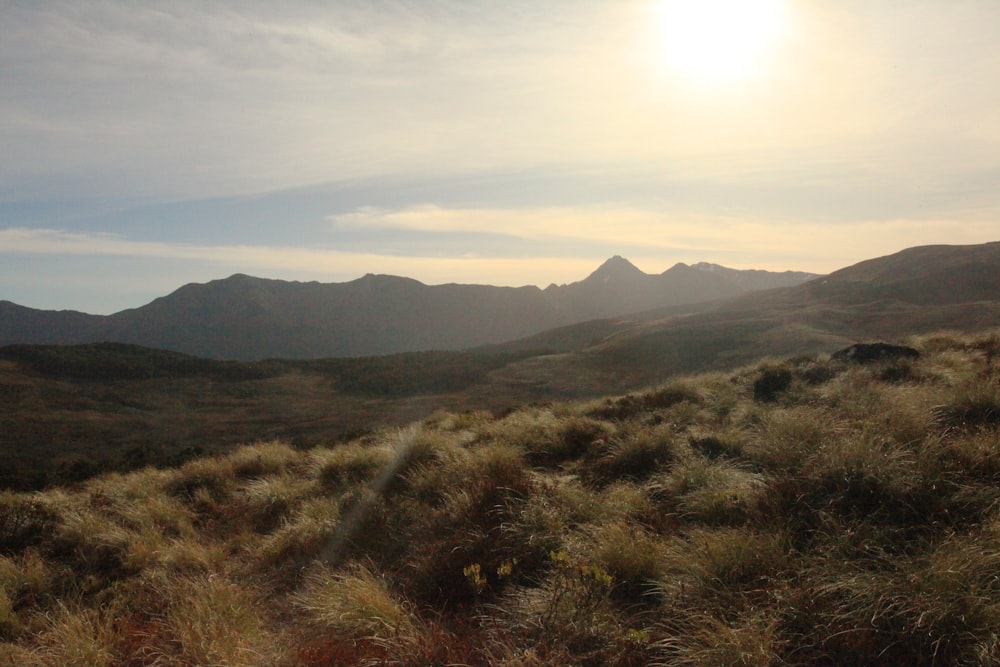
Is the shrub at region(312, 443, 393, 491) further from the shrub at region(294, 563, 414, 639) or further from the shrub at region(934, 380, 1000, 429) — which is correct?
the shrub at region(934, 380, 1000, 429)

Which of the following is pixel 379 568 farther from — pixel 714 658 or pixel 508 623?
pixel 714 658

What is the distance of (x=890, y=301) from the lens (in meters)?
59.5

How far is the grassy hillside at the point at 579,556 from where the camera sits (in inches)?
139

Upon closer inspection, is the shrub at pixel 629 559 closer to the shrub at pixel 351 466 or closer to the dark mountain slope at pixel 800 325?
the shrub at pixel 351 466

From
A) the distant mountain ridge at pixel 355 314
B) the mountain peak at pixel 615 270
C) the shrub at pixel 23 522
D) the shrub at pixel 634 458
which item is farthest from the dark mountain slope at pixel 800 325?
the mountain peak at pixel 615 270

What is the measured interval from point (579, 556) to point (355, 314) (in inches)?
5886

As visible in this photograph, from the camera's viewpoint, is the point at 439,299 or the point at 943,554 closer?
the point at 943,554

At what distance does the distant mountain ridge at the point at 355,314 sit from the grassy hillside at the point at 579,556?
125 m

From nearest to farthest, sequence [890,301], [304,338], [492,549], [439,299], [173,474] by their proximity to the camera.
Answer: [492,549]
[173,474]
[890,301]
[304,338]
[439,299]

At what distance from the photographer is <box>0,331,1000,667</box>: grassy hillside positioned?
3523 millimetres

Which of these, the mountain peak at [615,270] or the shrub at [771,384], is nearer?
the shrub at [771,384]

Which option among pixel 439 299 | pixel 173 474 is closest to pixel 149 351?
pixel 173 474

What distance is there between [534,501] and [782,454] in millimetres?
2545

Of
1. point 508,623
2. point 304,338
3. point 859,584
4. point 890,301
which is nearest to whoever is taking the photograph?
point 859,584
